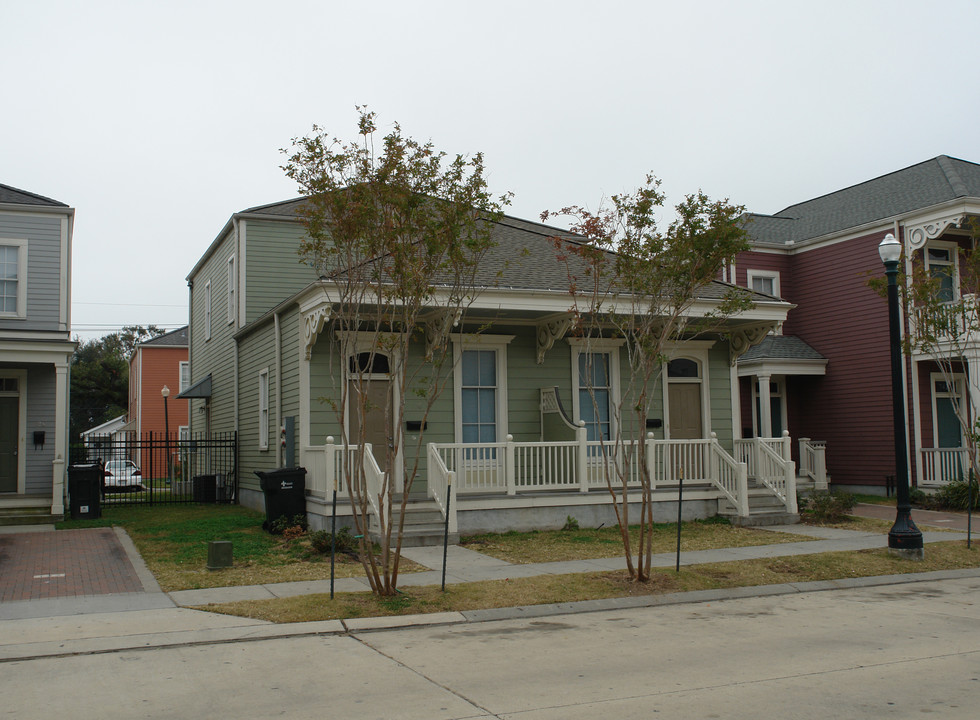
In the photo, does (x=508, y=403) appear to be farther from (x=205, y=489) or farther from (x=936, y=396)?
(x=936, y=396)

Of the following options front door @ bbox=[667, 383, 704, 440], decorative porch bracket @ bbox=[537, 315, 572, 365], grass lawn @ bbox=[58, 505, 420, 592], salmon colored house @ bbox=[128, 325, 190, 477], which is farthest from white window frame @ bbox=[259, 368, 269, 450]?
salmon colored house @ bbox=[128, 325, 190, 477]

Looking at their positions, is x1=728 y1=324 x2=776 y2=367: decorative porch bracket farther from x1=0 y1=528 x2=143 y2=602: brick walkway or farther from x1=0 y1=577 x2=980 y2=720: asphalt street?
x1=0 y1=528 x2=143 y2=602: brick walkway

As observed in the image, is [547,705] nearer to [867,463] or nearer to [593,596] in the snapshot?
[593,596]

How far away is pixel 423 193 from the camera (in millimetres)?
9344

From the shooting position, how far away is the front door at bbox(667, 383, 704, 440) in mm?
18469

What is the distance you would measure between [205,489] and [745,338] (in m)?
13.7

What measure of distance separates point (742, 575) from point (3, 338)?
14.5 meters

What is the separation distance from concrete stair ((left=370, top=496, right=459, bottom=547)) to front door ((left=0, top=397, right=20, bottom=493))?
951 cm

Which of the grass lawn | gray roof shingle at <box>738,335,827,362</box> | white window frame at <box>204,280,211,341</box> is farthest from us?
white window frame at <box>204,280,211,341</box>

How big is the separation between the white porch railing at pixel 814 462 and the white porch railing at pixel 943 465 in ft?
7.73

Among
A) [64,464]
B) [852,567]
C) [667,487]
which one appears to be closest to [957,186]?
[667,487]

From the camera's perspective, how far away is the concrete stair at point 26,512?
683 inches

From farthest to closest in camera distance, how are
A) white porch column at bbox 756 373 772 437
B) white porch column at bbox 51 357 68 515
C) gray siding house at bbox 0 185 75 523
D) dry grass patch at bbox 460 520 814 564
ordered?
1. white porch column at bbox 756 373 772 437
2. gray siding house at bbox 0 185 75 523
3. white porch column at bbox 51 357 68 515
4. dry grass patch at bbox 460 520 814 564

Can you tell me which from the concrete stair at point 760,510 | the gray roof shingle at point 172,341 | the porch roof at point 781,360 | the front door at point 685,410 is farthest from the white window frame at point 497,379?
the gray roof shingle at point 172,341
